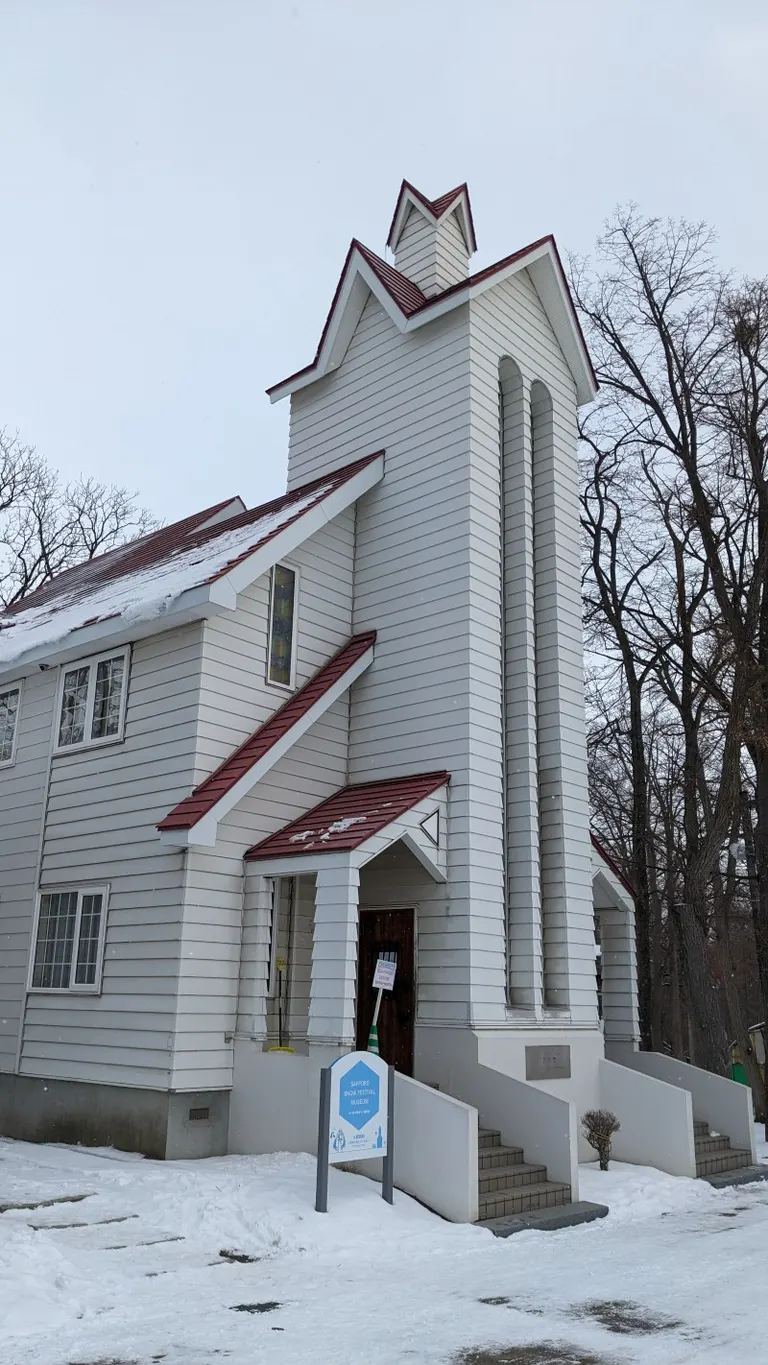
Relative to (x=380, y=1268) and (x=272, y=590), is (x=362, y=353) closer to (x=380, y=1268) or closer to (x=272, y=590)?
(x=272, y=590)

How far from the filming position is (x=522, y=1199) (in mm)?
9859

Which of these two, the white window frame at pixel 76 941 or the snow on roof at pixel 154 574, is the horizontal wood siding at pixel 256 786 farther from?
the white window frame at pixel 76 941

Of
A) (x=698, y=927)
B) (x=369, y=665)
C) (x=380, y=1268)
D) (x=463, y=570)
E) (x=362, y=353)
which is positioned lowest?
(x=380, y=1268)

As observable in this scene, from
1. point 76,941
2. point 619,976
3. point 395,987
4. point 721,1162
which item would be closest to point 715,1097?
point 721,1162

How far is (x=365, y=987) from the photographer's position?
1330 centimetres

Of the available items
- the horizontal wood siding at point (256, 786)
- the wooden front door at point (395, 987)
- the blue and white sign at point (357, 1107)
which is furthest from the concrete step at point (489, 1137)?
the horizontal wood siding at point (256, 786)

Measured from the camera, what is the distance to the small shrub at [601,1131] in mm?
12180

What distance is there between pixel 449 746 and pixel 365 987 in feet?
10.5

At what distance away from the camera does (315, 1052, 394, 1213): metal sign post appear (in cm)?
892

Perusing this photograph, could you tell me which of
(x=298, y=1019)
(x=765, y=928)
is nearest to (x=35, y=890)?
(x=298, y=1019)

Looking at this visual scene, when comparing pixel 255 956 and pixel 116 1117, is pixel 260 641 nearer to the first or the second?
pixel 255 956

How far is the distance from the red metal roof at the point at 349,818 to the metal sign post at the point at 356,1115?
2.32 metres

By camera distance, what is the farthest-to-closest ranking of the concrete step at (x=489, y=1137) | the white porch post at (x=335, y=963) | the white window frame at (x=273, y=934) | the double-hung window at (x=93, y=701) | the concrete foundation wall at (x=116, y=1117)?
the double-hung window at (x=93, y=701)
the white window frame at (x=273, y=934)
the concrete foundation wall at (x=116, y=1117)
the concrete step at (x=489, y=1137)
the white porch post at (x=335, y=963)

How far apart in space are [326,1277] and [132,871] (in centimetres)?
612
